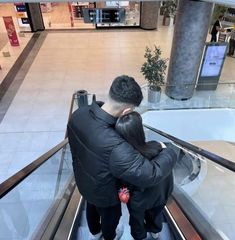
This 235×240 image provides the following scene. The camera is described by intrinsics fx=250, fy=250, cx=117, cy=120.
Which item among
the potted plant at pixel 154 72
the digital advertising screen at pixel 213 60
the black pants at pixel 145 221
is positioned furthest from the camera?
the digital advertising screen at pixel 213 60

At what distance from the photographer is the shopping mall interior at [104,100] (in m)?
2.24

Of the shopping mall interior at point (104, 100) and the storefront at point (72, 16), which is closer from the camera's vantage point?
the shopping mall interior at point (104, 100)

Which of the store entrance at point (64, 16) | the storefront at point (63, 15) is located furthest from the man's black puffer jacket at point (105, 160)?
the store entrance at point (64, 16)

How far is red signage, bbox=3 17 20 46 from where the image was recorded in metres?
11.2

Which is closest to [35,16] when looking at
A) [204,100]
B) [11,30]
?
[11,30]

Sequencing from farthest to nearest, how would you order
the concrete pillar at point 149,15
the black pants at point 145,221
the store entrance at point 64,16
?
1. the store entrance at point 64,16
2. the concrete pillar at point 149,15
3. the black pants at point 145,221

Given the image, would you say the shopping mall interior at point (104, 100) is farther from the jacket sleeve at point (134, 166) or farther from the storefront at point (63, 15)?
the jacket sleeve at point (134, 166)

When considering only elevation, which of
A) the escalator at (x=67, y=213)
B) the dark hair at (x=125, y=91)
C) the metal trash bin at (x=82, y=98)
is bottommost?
the metal trash bin at (x=82, y=98)

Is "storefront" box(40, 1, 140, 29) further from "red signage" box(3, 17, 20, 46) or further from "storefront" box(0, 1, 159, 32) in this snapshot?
"red signage" box(3, 17, 20, 46)

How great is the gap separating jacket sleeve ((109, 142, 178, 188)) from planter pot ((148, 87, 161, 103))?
18.6 feet

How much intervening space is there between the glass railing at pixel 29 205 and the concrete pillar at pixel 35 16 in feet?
39.7

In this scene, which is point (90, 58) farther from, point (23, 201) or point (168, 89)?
point (23, 201)

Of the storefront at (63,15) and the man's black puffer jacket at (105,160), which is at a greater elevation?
the man's black puffer jacket at (105,160)

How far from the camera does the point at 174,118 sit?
7.30 m
